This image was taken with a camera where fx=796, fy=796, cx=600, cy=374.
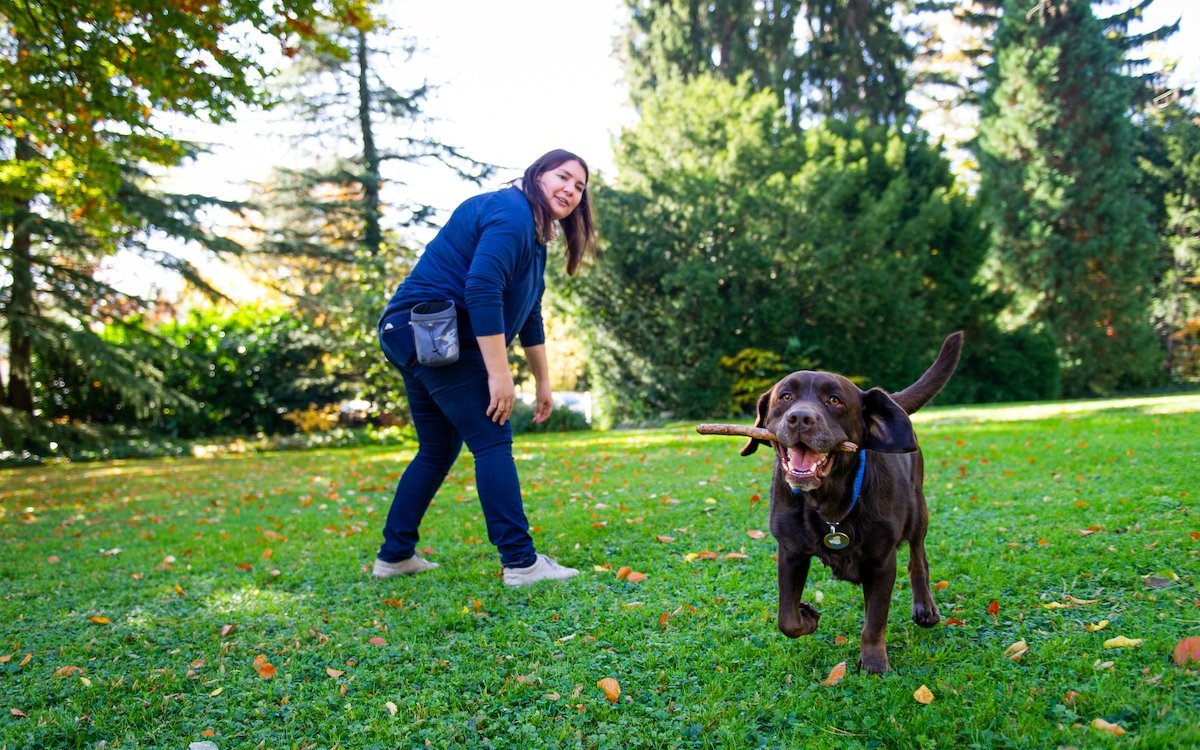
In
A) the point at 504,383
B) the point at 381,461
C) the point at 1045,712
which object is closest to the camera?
the point at 1045,712

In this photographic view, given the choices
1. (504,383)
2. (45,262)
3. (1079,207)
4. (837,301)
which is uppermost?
(1079,207)

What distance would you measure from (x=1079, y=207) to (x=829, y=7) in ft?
31.7

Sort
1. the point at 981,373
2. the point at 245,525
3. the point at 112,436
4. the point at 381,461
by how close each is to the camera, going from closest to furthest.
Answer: the point at 245,525 < the point at 381,461 < the point at 112,436 < the point at 981,373

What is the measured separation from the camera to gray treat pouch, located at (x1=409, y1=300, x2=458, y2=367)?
3619mm

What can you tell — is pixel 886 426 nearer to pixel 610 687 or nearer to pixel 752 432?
pixel 752 432

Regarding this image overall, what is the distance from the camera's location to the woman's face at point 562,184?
3.91m

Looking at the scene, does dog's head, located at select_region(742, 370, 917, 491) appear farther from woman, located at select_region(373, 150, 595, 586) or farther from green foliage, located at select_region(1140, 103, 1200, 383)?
green foliage, located at select_region(1140, 103, 1200, 383)

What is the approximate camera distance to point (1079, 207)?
23938mm

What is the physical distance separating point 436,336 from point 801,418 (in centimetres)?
179

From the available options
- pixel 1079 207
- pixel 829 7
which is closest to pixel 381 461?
pixel 829 7

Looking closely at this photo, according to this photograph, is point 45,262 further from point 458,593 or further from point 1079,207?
point 1079,207

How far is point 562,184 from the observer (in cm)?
390

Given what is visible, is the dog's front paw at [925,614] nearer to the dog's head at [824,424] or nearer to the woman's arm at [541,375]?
the dog's head at [824,424]

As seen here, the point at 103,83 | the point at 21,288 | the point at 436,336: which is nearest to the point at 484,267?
the point at 436,336
